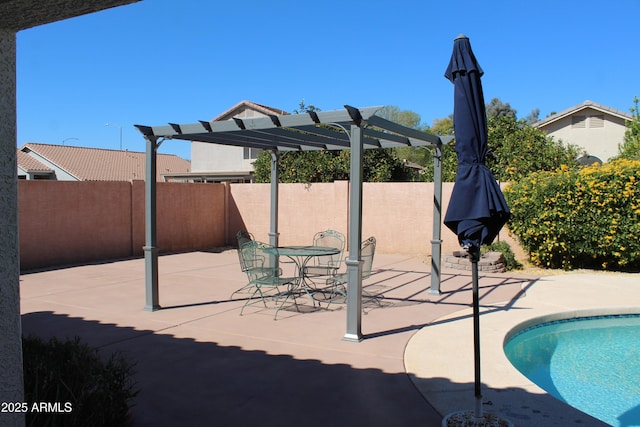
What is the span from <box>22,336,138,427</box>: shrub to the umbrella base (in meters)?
2.33

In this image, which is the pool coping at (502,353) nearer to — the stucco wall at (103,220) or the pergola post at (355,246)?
the pergola post at (355,246)

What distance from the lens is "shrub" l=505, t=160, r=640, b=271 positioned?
11.1m

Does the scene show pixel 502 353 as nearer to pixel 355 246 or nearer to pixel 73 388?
pixel 355 246

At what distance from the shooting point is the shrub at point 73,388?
2.99 metres

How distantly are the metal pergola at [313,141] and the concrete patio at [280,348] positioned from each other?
0.67 meters

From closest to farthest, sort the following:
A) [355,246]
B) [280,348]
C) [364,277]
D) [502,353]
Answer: [502,353]
[280,348]
[355,246]
[364,277]

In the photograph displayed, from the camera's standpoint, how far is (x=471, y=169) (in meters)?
4.16

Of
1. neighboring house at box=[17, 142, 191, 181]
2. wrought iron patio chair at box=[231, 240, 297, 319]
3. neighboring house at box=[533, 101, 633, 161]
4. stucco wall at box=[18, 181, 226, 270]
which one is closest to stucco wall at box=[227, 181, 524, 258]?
stucco wall at box=[18, 181, 226, 270]

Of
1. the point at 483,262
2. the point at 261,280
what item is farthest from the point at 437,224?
the point at 261,280

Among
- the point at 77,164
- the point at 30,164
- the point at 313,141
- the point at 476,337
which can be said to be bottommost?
the point at 476,337

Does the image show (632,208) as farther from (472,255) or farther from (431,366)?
(472,255)

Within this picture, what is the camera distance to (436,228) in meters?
9.08

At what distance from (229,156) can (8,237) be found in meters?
31.7

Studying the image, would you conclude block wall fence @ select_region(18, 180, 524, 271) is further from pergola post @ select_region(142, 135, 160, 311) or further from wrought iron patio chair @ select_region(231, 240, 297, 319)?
wrought iron patio chair @ select_region(231, 240, 297, 319)
